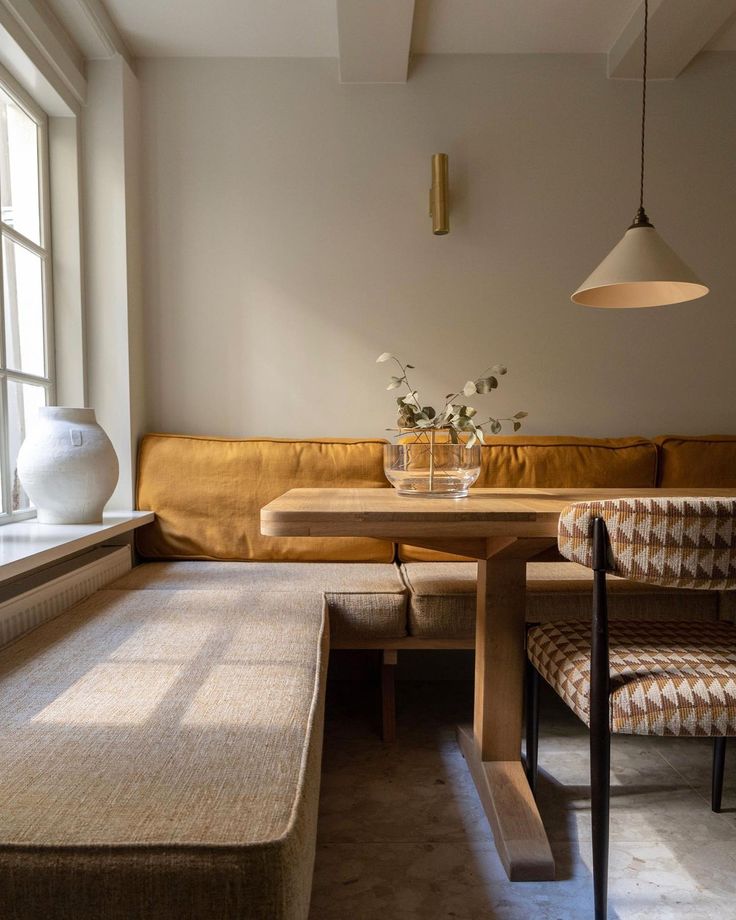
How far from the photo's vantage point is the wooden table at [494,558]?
4.51 ft

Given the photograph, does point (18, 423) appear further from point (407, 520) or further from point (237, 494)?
point (407, 520)

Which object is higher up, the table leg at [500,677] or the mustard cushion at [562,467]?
the mustard cushion at [562,467]

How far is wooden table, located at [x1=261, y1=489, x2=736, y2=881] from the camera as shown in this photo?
54.2 inches

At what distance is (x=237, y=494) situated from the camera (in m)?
2.40

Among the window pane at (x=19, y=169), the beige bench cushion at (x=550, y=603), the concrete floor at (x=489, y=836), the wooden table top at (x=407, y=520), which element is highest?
the window pane at (x=19, y=169)

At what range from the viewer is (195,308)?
2.67m

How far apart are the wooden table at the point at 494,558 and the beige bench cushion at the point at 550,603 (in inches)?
9.1

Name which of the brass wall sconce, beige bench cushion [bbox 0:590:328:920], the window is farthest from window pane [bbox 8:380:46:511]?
the brass wall sconce

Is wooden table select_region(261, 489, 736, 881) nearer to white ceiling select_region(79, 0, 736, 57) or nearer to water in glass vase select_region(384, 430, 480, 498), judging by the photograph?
water in glass vase select_region(384, 430, 480, 498)

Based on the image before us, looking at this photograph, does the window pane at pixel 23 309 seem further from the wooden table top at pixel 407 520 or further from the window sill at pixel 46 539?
the wooden table top at pixel 407 520

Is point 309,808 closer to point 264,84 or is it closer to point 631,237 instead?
point 631,237

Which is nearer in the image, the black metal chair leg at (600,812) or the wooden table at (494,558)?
the black metal chair leg at (600,812)

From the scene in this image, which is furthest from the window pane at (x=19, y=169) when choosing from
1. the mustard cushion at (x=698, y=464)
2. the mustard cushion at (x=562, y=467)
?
the mustard cushion at (x=698, y=464)

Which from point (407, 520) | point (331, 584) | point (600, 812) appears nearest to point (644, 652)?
point (600, 812)
